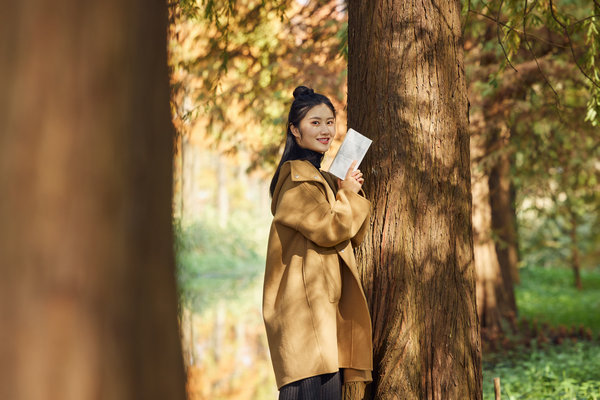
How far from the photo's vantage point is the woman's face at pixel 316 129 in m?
3.23

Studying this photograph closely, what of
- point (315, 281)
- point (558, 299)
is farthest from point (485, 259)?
point (315, 281)

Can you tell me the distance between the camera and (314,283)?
9.95ft

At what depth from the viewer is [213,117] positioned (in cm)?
870

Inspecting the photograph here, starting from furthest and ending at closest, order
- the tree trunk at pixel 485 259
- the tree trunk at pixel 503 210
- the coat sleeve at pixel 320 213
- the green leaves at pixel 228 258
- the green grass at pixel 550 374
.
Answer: the green leaves at pixel 228 258 < the tree trunk at pixel 503 210 < the tree trunk at pixel 485 259 < the green grass at pixel 550 374 < the coat sleeve at pixel 320 213

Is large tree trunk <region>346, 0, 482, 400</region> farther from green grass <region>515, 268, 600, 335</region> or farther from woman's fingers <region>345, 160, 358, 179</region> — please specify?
green grass <region>515, 268, 600, 335</region>

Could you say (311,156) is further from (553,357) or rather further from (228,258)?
(228,258)

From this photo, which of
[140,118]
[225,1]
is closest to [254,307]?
[225,1]

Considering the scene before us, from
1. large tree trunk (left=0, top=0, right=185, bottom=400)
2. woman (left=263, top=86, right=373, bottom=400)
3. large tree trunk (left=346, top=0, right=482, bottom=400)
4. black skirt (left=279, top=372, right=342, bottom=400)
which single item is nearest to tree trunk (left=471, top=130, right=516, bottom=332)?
large tree trunk (left=346, top=0, right=482, bottom=400)

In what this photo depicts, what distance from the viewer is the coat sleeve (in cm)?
296

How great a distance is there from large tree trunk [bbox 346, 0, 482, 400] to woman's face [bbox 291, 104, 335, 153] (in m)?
0.28

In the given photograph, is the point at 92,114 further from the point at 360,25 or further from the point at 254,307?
the point at 254,307

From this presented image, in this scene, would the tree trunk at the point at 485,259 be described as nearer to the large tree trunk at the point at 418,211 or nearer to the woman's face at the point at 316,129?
the large tree trunk at the point at 418,211

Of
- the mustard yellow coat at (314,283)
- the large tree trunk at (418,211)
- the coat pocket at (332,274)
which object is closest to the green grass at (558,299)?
the large tree trunk at (418,211)

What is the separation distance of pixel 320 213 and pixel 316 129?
1.58 ft
